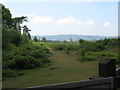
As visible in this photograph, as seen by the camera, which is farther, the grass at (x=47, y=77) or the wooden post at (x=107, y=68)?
the grass at (x=47, y=77)

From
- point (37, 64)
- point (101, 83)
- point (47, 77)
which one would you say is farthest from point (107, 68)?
point (37, 64)

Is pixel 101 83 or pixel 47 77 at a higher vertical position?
pixel 101 83

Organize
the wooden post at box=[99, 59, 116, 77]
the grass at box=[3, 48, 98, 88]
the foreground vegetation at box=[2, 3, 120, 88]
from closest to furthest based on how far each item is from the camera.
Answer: the wooden post at box=[99, 59, 116, 77], the grass at box=[3, 48, 98, 88], the foreground vegetation at box=[2, 3, 120, 88]

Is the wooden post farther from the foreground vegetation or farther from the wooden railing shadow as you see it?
the foreground vegetation

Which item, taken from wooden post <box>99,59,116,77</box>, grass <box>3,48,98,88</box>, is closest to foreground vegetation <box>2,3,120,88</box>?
grass <box>3,48,98,88</box>

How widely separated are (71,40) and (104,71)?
38.1ft

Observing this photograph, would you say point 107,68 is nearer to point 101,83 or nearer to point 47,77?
point 101,83

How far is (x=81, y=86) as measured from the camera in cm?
77

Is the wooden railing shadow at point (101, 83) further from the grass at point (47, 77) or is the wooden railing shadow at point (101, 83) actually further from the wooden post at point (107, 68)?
the grass at point (47, 77)

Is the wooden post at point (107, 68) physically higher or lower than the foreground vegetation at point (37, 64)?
higher

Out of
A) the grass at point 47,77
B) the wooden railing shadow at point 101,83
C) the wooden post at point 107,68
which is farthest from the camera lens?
the grass at point 47,77

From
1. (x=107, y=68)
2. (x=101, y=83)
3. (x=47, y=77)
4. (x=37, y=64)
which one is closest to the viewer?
(x=101, y=83)

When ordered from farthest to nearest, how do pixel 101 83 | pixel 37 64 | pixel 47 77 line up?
pixel 37 64, pixel 47 77, pixel 101 83

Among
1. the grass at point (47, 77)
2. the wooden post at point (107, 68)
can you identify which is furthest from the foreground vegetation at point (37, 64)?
the wooden post at point (107, 68)
